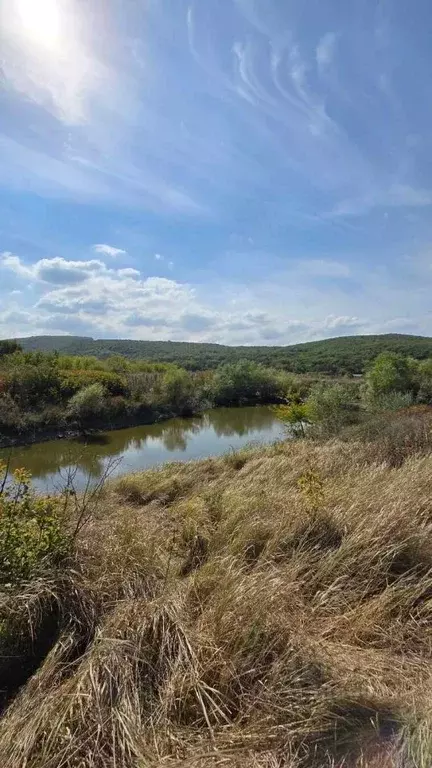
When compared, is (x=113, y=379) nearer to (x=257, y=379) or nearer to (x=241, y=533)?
(x=257, y=379)

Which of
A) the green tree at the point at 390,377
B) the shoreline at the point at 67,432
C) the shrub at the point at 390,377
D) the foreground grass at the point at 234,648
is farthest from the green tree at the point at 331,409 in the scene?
the shoreline at the point at 67,432

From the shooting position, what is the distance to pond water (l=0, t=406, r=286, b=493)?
580 inches

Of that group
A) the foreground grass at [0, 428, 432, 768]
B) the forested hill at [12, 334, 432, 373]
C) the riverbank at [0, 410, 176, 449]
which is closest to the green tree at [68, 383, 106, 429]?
the riverbank at [0, 410, 176, 449]

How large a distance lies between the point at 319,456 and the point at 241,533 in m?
3.76

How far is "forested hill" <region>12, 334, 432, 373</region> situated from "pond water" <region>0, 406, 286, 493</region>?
2476 cm

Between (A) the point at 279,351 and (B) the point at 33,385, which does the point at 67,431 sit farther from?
(A) the point at 279,351

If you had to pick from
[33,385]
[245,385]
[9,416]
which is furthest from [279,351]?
[9,416]

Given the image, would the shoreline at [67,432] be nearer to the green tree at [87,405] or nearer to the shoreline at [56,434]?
the shoreline at [56,434]

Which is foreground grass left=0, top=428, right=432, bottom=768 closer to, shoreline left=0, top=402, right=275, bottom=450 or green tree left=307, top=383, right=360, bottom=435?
green tree left=307, top=383, right=360, bottom=435

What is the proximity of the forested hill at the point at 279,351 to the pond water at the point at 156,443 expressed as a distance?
2476 centimetres

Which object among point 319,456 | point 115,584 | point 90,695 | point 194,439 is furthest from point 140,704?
point 194,439

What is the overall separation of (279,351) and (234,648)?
84922 mm

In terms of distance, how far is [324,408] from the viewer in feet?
47.7

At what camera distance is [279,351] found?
85.7 meters
